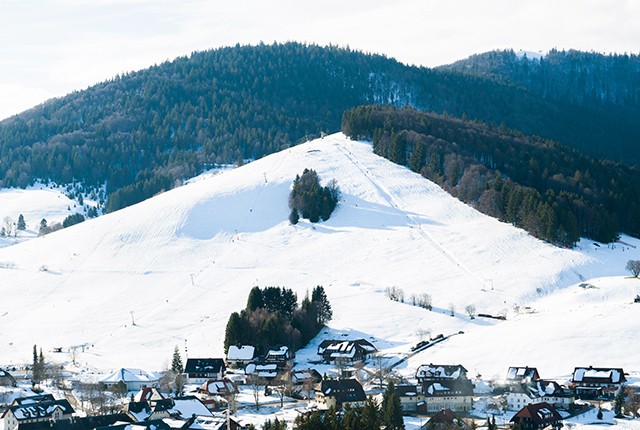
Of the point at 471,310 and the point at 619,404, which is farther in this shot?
the point at 471,310

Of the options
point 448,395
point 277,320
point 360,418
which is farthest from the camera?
point 277,320

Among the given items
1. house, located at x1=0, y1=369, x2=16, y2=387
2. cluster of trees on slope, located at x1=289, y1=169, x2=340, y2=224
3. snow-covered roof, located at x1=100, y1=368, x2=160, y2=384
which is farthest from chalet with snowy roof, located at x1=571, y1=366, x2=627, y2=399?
cluster of trees on slope, located at x1=289, y1=169, x2=340, y2=224

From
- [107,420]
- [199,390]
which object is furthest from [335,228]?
[107,420]

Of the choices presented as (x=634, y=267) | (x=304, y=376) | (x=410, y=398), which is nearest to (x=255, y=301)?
(x=304, y=376)

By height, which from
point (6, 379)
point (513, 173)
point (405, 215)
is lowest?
point (6, 379)

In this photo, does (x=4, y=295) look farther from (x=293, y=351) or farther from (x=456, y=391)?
(x=456, y=391)

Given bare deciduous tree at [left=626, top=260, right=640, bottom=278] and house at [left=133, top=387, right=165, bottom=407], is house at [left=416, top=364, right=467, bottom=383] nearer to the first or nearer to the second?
house at [left=133, top=387, right=165, bottom=407]

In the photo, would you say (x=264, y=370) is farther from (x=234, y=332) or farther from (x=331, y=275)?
(x=331, y=275)
